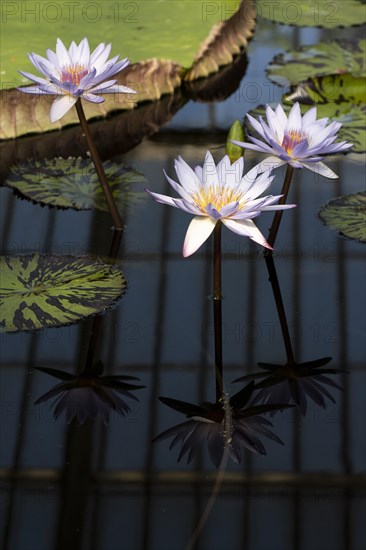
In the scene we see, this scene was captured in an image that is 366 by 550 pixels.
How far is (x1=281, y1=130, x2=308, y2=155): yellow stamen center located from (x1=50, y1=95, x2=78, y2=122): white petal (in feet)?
1.59

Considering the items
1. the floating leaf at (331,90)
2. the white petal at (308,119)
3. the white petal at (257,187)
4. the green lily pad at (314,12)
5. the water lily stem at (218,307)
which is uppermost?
the green lily pad at (314,12)

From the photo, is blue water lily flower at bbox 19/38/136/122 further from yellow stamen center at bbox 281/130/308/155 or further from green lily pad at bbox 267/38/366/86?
green lily pad at bbox 267/38/366/86

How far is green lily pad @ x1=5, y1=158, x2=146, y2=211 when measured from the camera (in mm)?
2541

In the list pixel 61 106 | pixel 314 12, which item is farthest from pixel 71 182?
pixel 314 12

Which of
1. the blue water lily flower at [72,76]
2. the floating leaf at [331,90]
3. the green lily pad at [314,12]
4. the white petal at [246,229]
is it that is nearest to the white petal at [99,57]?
the blue water lily flower at [72,76]

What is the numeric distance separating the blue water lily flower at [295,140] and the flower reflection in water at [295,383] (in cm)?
42

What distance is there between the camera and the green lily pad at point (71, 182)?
8.34ft

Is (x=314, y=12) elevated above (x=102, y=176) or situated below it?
above

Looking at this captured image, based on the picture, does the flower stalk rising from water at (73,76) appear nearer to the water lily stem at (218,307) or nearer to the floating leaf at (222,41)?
the water lily stem at (218,307)

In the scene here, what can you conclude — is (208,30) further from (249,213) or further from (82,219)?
(249,213)

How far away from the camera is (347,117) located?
290cm

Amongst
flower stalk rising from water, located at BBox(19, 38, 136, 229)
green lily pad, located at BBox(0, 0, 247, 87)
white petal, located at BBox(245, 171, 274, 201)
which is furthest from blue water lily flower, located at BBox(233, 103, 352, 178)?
green lily pad, located at BBox(0, 0, 247, 87)

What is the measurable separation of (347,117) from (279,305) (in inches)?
37.5

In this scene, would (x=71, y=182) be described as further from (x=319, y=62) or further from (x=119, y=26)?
(x=319, y=62)
